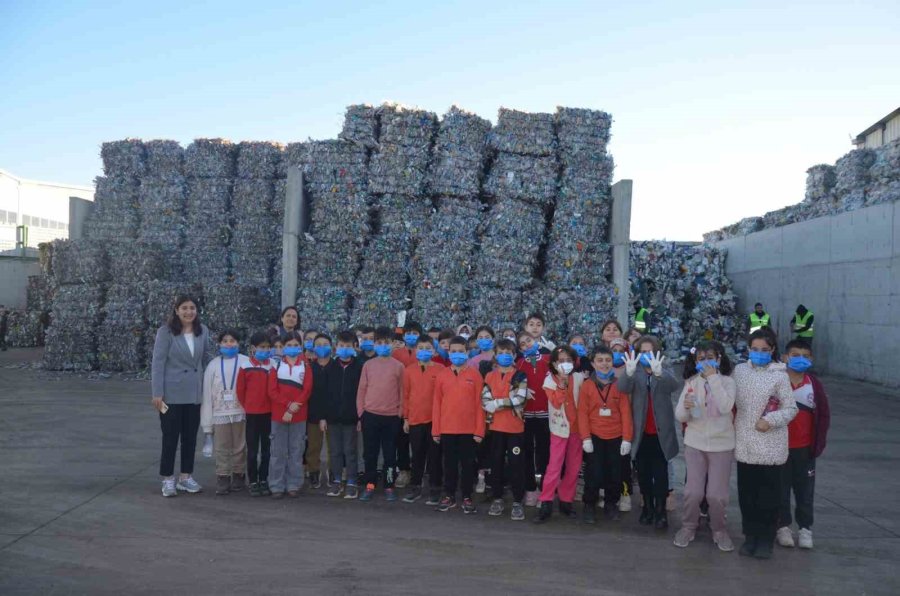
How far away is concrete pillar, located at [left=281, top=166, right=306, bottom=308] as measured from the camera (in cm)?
1155

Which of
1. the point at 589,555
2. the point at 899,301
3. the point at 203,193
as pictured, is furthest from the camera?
the point at 203,193

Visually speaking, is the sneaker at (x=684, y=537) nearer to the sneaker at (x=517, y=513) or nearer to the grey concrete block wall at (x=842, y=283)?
the sneaker at (x=517, y=513)

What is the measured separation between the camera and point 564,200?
1162 cm

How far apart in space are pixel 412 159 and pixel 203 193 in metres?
5.55

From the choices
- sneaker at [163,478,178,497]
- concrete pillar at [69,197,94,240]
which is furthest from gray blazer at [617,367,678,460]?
concrete pillar at [69,197,94,240]

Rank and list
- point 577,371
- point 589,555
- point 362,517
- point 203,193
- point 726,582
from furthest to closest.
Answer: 1. point 203,193
2. point 577,371
3. point 362,517
4. point 589,555
5. point 726,582

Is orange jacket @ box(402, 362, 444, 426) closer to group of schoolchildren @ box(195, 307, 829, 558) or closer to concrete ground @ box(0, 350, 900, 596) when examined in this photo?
group of schoolchildren @ box(195, 307, 829, 558)

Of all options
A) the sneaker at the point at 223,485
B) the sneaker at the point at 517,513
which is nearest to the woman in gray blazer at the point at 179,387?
the sneaker at the point at 223,485

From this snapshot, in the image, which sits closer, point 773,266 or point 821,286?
point 821,286

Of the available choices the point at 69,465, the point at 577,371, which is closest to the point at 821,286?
the point at 577,371

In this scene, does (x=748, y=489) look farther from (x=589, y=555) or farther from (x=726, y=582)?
(x=589, y=555)

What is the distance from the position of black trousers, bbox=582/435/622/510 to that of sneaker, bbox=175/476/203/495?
399cm

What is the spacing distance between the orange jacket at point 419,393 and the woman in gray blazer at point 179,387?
2.19 meters

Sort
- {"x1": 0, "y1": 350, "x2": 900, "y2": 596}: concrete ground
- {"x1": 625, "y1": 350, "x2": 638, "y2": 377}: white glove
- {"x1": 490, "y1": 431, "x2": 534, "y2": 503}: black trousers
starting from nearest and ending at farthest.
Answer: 1. {"x1": 0, "y1": 350, "x2": 900, "y2": 596}: concrete ground
2. {"x1": 625, "y1": 350, "x2": 638, "y2": 377}: white glove
3. {"x1": 490, "y1": 431, "x2": 534, "y2": 503}: black trousers
